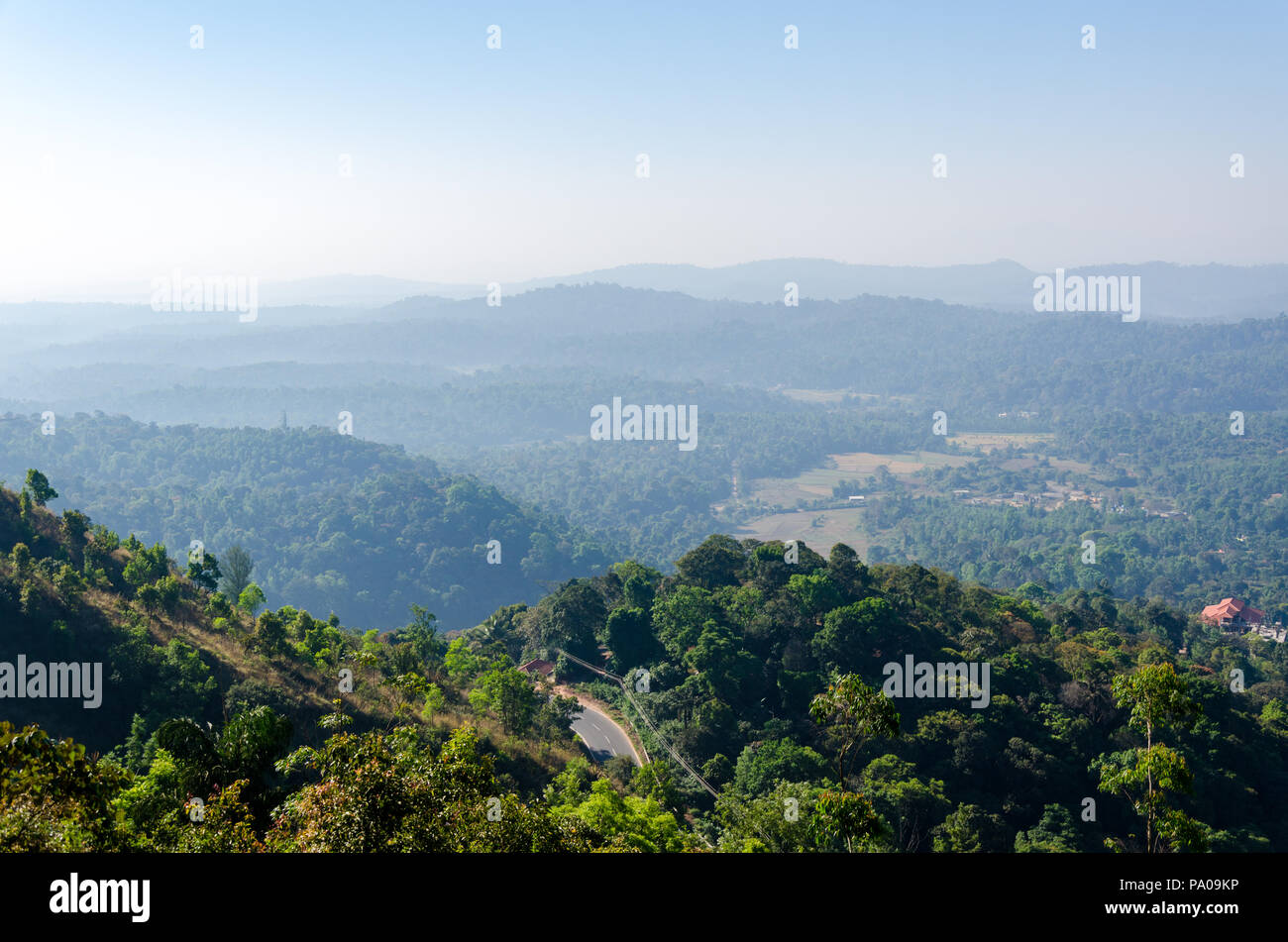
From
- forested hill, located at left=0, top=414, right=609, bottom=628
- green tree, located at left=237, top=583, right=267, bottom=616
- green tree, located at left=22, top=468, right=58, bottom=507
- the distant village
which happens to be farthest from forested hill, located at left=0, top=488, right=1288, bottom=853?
forested hill, located at left=0, top=414, right=609, bottom=628

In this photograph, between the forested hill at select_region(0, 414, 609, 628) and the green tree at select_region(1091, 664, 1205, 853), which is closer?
the green tree at select_region(1091, 664, 1205, 853)

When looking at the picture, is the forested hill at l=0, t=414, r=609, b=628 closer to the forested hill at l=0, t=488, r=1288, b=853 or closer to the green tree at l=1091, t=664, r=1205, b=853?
the forested hill at l=0, t=488, r=1288, b=853

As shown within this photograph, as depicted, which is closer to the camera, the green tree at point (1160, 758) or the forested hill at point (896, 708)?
the green tree at point (1160, 758)

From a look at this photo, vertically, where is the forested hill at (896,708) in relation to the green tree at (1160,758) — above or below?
below

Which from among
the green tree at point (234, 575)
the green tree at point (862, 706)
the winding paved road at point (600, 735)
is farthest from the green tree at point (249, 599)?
the green tree at point (862, 706)

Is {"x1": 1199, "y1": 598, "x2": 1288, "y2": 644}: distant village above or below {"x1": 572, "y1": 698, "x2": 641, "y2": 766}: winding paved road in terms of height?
below

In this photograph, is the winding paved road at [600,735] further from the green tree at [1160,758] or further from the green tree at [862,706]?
the green tree at [1160,758]

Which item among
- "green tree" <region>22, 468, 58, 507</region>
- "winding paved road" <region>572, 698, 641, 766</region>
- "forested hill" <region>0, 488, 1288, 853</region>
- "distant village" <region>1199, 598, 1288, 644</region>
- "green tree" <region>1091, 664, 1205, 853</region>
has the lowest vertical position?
"distant village" <region>1199, 598, 1288, 644</region>

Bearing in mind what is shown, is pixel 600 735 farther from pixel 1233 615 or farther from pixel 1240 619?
pixel 1240 619

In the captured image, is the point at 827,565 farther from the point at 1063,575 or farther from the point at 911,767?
the point at 1063,575
